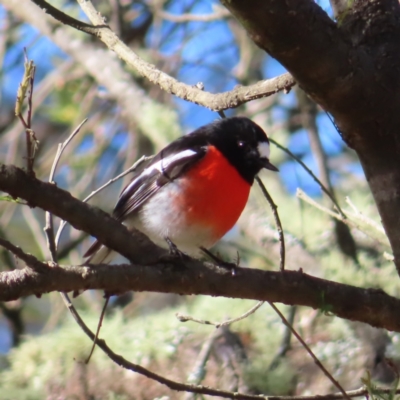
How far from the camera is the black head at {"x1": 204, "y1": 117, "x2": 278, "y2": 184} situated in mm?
3629

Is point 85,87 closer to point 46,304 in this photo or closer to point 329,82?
point 46,304

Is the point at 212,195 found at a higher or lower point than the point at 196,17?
lower

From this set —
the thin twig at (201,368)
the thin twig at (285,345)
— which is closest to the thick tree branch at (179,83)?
the thin twig at (201,368)

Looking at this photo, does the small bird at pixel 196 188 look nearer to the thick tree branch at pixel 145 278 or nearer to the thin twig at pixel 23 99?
the thick tree branch at pixel 145 278

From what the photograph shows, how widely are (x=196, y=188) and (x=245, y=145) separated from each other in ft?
1.65

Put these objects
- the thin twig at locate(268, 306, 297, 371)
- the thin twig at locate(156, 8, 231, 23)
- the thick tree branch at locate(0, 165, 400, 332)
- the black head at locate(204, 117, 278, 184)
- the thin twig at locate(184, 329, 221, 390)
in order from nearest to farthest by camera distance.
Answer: the thick tree branch at locate(0, 165, 400, 332)
the thin twig at locate(184, 329, 221, 390)
the thin twig at locate(268, 306, 297, 371)
the black head at locate(204, 117, 278, 184)
the thin twig at locate(156, 8, 231, 23)

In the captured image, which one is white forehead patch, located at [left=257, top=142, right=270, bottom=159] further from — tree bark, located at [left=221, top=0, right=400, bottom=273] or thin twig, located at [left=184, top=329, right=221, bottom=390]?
tree bark, located at [left=221, top=0, right=400, bottom=273]

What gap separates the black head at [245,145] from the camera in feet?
11.9

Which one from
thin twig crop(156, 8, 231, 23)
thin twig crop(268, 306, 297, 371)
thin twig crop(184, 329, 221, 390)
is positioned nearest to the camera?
thin twig crop(184, 329, 221, 390)

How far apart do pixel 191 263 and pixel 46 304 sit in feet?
17.5

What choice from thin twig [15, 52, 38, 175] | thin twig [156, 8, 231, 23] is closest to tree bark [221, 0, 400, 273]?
thin twig [15, 52, 38, 175]

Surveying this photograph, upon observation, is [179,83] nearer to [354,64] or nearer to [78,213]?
[354,64]

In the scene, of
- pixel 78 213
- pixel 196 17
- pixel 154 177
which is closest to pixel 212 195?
pixel 154 177

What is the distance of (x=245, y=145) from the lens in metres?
3.68
